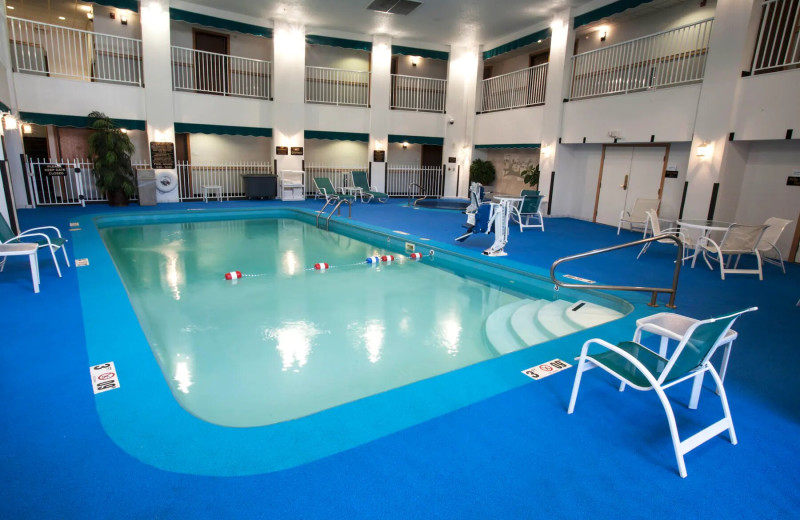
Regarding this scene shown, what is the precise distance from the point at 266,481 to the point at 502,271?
188 inches

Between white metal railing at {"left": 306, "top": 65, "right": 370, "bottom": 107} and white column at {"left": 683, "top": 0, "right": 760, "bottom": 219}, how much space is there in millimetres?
9428

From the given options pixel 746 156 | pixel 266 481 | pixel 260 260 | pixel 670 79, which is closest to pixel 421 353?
pixel 266 481

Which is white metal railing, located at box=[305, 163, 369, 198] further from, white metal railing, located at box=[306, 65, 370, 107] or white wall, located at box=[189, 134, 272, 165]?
white metal railing, located at box=[306, 65, 370, 107]

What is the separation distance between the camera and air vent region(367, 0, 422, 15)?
1082 centimetres

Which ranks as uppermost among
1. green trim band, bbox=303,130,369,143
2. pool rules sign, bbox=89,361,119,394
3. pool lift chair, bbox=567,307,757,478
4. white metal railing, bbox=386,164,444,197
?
green trim band, bbox=303,130,369,143

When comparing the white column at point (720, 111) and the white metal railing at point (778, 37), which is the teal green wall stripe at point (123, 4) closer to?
the white column at point (720, 111)

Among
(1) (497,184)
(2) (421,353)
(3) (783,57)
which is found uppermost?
(3) (783,57)

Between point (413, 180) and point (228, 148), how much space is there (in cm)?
630

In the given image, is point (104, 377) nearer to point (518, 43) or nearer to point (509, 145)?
point (509, 145)

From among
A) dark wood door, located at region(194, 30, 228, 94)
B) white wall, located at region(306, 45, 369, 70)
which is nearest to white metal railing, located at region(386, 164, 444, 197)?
white wall, located at region(306, 45, 369, 70)

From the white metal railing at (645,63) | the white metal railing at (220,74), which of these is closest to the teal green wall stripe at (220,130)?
the white metal railing at (220,74)

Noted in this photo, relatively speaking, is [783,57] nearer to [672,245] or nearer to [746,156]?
[746,156]

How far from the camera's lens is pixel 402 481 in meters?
1.96

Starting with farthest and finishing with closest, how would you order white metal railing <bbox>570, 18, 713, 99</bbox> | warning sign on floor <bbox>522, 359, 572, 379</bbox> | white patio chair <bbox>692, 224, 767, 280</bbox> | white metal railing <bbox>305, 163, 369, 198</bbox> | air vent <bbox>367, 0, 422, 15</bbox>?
white metal railing <bbox>305, 163, 369, 198</bbox> < air vent <bbox>367, 0, 422, 15</bbox> < white metal railing <bbox>570, 18, 713, 99</bbox> < white patio chair <bbox>692, 224, 767, 280</bbox> < warning sign on floor <bbox>522, 359, 572, 379</bbox>
